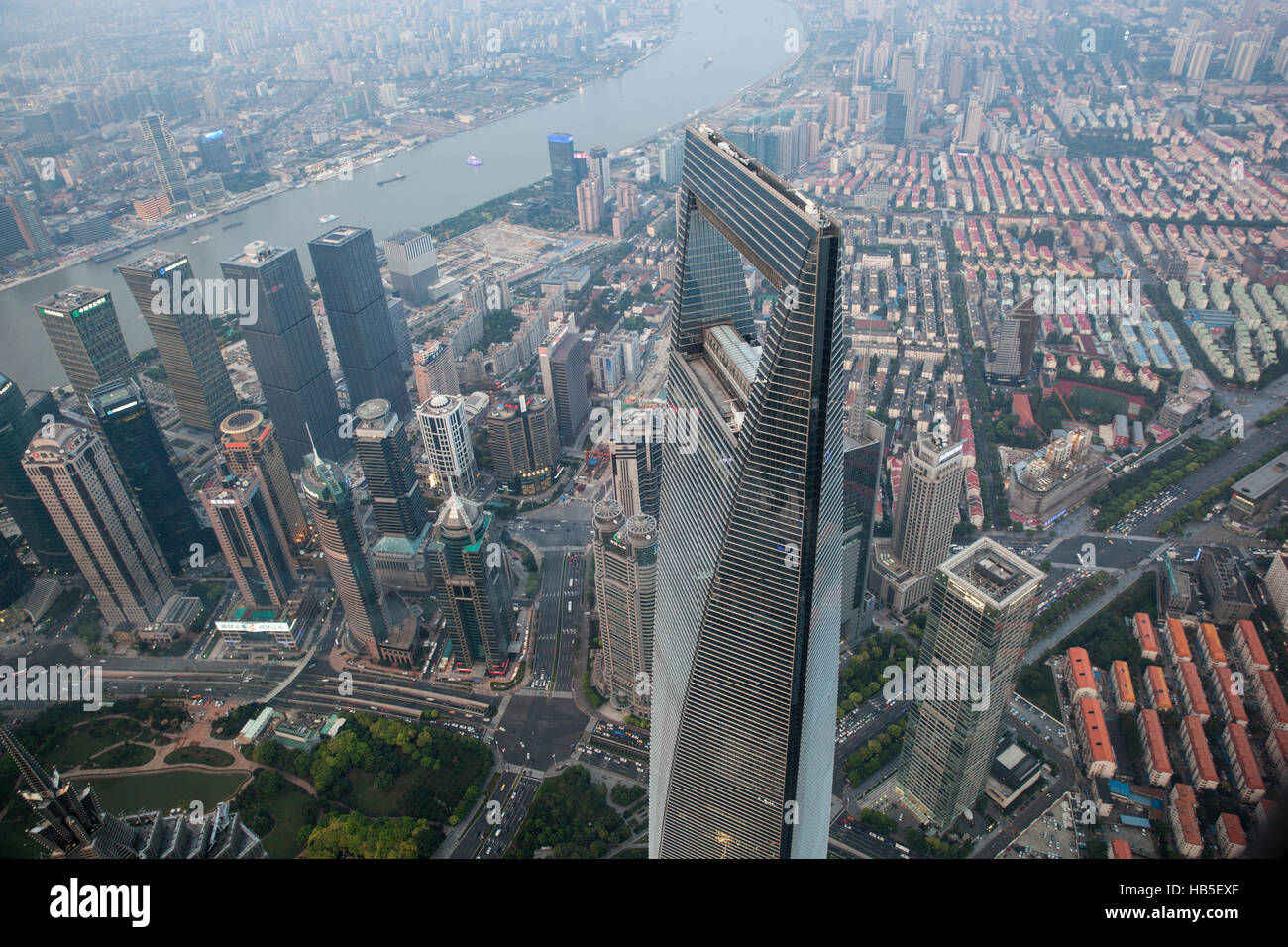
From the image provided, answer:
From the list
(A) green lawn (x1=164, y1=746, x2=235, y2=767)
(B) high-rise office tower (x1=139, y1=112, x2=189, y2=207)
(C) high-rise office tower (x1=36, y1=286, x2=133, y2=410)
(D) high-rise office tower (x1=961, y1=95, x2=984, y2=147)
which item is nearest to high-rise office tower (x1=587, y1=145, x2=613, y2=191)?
(D) high-rise office tower (x1=961, y1=95, x2=984, y2=147)

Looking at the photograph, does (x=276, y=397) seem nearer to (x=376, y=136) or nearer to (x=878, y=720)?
(x=878, y=720)

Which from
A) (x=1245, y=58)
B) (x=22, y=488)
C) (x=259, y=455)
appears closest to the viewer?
(x=259, y=455)

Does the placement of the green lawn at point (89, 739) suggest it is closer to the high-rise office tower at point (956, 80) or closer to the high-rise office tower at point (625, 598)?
the high-rise office tower at point (625, 598)

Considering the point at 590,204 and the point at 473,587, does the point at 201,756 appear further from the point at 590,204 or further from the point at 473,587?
the point at 590,204

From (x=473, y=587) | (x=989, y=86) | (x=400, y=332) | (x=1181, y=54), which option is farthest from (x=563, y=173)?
(x=1181, y=54)

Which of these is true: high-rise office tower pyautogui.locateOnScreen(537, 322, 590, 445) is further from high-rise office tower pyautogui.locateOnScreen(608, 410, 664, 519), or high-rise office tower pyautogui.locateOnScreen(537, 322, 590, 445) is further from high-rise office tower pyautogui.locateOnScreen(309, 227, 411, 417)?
high-rise office tower pyautogui.locateOnScreen(608, 410, 664, 519)

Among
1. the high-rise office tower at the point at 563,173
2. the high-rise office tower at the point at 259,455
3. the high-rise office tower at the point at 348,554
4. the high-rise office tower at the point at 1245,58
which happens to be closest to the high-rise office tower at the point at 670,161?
the high-rise office tower at the point at 563,173

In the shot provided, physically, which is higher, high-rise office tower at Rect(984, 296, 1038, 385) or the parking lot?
high-rise office tower at Rect(984, 296, 1038, 385)
